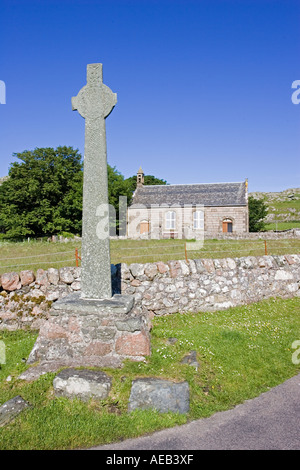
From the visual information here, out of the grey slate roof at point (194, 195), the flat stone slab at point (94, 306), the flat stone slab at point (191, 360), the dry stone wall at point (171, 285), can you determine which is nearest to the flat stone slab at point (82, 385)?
the flat stone slab at point (94, 306)

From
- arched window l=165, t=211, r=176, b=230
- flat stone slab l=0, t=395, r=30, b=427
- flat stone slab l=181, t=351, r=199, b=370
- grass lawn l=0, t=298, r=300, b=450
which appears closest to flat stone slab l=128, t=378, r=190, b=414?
grass lawn l=0, t=298, r=300, b=450

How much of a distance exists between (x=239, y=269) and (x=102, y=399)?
6997mm

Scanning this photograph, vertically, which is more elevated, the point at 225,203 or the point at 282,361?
the point at 225,203

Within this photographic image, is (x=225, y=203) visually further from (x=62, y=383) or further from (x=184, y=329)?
(x=62, y=383)

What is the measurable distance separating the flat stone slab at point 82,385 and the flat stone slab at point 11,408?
20.1 inches

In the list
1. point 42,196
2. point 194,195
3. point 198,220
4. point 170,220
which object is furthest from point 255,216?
point 42,196

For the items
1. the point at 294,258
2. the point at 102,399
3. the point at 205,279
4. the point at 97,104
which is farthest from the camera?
the point at 294,258

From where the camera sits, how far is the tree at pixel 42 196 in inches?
1453

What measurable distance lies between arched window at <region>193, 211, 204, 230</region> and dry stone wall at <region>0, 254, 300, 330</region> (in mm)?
25817

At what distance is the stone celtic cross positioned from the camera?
5977 millimetres

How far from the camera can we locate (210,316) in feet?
30.2

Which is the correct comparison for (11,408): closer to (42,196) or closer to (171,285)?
(171,285)

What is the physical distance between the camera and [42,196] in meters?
38.2

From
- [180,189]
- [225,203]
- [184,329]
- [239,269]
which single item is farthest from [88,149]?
[180,189]
